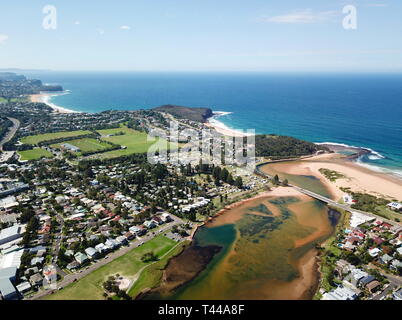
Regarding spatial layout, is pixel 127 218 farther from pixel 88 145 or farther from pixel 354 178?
pixel 354 178

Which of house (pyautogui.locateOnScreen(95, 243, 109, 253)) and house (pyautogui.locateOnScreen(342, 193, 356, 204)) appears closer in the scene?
house (pyautogui.locateOnScreen(95, 243, 109, 253))

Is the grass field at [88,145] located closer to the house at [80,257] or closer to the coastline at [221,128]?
the coastline at [221,128]

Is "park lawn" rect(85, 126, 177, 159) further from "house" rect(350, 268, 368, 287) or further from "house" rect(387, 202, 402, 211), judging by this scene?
"house" rect(350, 268, 368, 287)

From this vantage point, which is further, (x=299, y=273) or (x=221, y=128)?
(x=221, y=128)

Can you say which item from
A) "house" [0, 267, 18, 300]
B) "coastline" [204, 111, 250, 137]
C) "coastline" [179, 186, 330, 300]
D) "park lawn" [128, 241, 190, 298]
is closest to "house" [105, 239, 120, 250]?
"park lawn" [128, 241, 190, 298]

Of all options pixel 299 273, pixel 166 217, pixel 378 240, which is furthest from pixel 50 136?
pixel 378 240

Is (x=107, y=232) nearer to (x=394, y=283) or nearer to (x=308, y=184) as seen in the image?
(x=394, y=283)
